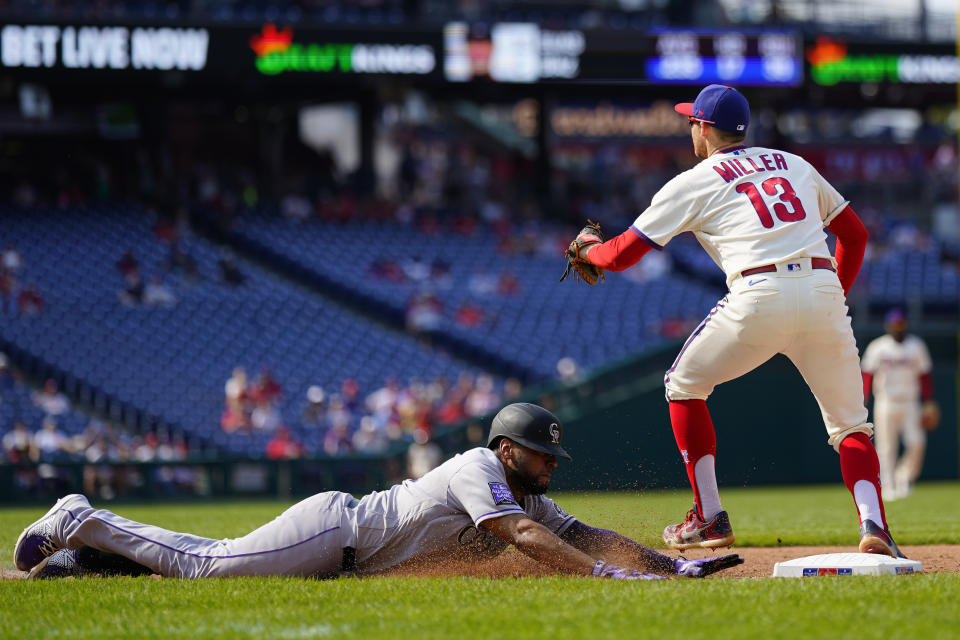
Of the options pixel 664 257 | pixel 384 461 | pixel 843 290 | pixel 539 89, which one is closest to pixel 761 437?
pixel 384 461

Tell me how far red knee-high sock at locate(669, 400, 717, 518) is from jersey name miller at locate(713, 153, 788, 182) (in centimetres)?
106

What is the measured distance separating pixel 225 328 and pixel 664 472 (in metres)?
14.0

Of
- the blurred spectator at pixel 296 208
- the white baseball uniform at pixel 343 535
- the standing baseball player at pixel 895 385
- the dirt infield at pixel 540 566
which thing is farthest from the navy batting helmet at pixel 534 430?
the blurred spectator at pixel 296 208

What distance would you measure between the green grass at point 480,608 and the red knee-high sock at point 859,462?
21.8 inches

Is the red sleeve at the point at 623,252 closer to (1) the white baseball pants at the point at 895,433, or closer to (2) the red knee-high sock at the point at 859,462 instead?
(2) the red knee-high sock at the point at 859,462

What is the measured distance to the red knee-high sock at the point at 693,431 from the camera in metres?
5.85

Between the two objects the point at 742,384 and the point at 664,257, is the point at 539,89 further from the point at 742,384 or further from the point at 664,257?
the point at 742,384

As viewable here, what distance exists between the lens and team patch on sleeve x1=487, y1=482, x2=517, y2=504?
498 centimetres

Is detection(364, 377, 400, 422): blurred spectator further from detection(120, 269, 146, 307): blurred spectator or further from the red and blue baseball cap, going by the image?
the red and blue baseball cap

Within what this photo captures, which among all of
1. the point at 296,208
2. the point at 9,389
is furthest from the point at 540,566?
the point at 296,208

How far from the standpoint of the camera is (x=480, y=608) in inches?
174

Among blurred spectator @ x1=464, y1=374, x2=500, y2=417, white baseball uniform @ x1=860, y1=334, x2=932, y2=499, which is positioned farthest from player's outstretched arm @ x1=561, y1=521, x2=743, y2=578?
blurred spectator @ x1=464, y1=374, x2=500, y2=417

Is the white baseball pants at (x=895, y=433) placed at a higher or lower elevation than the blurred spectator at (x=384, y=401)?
higher

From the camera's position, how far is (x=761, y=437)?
56.4 feet
